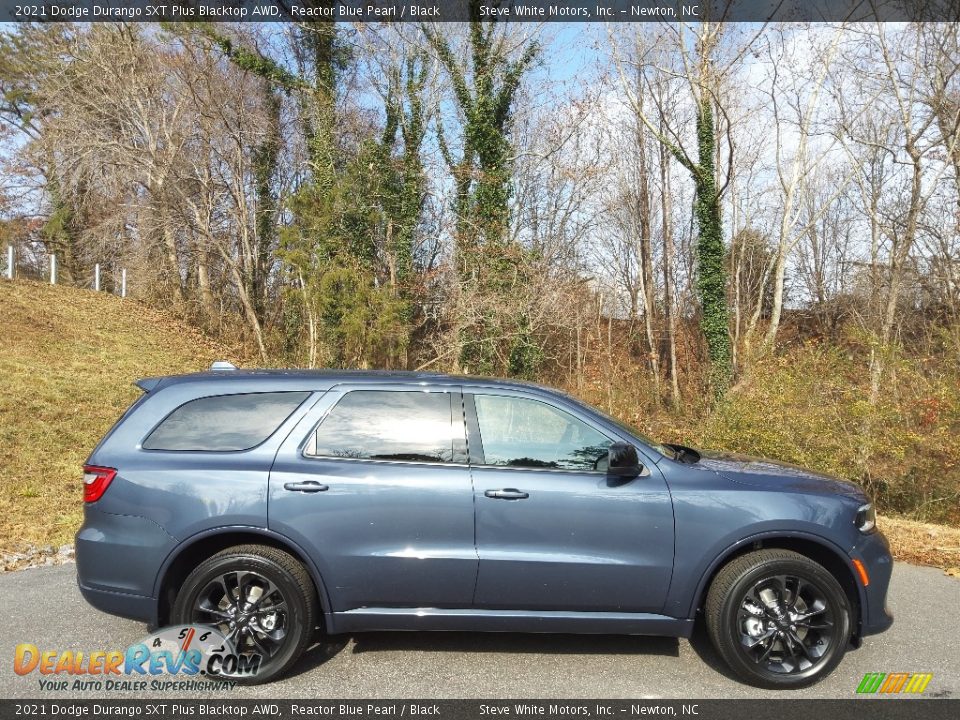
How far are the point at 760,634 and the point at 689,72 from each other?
728 inches

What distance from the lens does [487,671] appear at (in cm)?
374

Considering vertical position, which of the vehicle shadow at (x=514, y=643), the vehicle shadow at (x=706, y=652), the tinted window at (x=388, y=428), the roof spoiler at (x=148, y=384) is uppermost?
the roof spoiler at (x=148, y=384)

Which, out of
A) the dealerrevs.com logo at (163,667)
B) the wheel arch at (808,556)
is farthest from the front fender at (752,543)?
the dealerrevs.com logo at (163,667)

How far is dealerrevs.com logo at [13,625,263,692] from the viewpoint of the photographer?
11.8 feet

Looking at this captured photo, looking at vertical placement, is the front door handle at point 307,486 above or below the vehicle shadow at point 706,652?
above

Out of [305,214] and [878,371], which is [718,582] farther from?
[305,214]

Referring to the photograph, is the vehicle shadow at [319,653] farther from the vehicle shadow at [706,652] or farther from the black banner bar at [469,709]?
the vehicle shadow at [706,652]

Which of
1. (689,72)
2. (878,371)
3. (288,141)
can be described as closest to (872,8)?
(689,72)

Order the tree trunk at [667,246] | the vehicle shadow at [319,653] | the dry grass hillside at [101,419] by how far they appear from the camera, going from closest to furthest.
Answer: the vehicle shadow at [319,653] → the dry grass hillside at [101,419] → the tree trunk at [667,246]

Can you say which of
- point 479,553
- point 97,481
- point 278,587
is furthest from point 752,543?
point 97,481

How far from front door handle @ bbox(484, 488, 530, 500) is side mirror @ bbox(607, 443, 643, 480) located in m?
0.52

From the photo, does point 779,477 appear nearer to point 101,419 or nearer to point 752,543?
point 752,543
